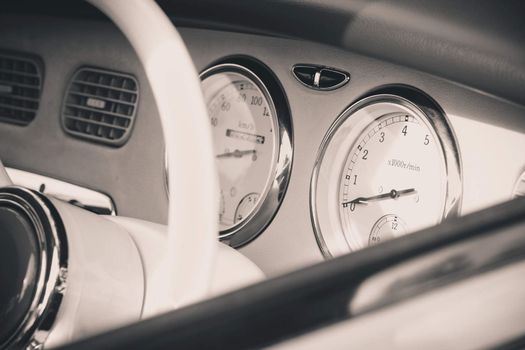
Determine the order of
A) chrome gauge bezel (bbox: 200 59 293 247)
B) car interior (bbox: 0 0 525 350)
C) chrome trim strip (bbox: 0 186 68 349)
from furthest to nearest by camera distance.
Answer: chrome gauge bezel (bbox: 200 59 293 247) → chrome trim strip (bbox: 0 186 68 349) → car interior (bbox: 0 0 525 350)

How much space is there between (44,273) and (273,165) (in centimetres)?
63

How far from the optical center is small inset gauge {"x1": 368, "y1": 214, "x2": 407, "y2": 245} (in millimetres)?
1248

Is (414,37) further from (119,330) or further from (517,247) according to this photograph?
(119,330)

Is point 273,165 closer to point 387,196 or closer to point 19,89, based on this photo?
point 387,196

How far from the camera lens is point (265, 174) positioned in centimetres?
147

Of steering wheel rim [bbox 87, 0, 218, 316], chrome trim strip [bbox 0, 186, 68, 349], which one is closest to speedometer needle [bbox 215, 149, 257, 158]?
chrome trim strip [bbox 0, 186, 68, 349]

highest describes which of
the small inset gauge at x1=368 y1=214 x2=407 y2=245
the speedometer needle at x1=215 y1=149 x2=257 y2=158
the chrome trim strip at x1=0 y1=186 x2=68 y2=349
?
the speedometer needle at x1=215 y1=149 x2=257 y2=158

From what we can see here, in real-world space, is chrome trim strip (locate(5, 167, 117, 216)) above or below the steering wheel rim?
above

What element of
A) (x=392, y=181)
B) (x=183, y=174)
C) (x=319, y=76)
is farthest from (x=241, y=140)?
(x=183, y=174)

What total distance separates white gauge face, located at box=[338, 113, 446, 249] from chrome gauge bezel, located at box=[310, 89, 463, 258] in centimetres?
2

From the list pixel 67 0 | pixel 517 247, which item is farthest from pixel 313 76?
pixel 517 247

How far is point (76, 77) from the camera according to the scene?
72.3 inches

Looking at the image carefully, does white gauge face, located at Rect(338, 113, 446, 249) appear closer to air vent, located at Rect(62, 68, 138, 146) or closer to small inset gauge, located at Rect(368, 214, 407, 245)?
small inset gauge, located at Rect(368, 214, 407, 245)

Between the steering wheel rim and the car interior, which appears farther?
the steering wheel rim
